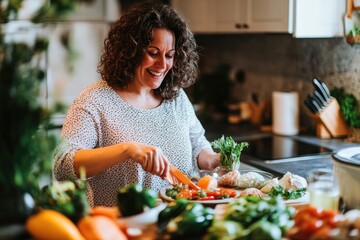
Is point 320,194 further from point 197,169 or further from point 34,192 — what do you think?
point 197,169

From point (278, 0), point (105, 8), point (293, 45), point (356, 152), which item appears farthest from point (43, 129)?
point (105, 8)

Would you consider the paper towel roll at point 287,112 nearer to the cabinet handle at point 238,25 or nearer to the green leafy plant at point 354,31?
the cabinet handle at point 238,25

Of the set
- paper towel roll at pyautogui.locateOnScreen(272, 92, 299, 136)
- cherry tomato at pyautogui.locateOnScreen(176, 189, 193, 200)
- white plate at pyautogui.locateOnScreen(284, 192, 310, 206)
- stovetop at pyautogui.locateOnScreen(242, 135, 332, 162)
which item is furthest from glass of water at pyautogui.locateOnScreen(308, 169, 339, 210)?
paper towel roll at pyautogui.locateOnScreen(272, 92, 299, 136)

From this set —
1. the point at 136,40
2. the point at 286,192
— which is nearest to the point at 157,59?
the point at 136,40

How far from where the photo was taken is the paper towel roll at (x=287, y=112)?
3490mm

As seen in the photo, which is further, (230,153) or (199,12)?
(199,12)

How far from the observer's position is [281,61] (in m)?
3.78

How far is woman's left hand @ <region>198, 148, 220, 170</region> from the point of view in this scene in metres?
2.26

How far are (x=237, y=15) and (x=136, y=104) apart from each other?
1510 mm

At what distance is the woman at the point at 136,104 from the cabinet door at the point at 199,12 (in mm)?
1549

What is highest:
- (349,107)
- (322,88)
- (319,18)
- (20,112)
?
(319,18)

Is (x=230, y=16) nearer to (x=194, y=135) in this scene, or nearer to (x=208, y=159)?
(x=194, y=135)

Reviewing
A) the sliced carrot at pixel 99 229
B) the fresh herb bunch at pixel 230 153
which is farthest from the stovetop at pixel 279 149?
the sliced carrot at pixel 99 229

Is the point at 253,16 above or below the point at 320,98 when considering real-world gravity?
above
